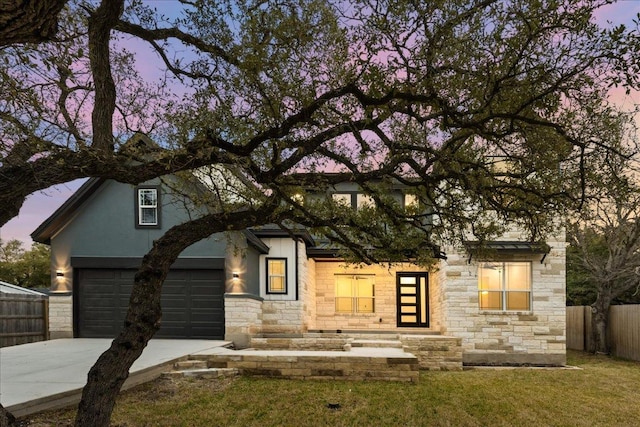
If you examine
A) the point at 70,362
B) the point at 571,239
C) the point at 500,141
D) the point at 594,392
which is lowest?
the point at 594,392

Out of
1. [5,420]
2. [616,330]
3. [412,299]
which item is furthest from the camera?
[412,299]

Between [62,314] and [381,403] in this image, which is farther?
[62,314]

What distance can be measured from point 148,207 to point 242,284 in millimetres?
3806

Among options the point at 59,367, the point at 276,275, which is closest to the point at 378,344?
the point at 276,275

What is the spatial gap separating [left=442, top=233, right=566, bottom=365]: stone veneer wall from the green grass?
2068mm

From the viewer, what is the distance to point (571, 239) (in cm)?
1516

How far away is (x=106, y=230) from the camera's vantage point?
12852 mm

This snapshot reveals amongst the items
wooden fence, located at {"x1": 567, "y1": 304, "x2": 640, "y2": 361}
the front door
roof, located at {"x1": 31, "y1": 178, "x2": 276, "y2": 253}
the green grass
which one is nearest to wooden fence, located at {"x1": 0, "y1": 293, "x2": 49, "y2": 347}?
roof, located at {"x1": 31, "y1": 178, "x2": 276, "y2": 253}

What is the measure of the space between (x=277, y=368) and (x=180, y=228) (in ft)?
15.5

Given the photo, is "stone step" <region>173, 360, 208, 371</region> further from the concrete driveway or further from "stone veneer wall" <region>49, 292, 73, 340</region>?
"stone veneer wall" <region>49, 292, 73, 340</region>

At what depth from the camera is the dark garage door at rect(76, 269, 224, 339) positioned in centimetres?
1247

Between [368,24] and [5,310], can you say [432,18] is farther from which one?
[5,310]

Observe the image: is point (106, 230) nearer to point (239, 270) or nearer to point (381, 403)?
point (239, 270)

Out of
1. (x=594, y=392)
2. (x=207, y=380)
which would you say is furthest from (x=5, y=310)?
(x=594, y=392)
